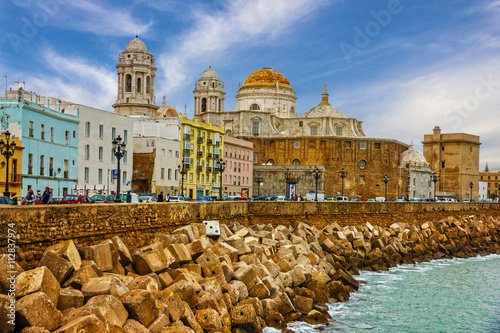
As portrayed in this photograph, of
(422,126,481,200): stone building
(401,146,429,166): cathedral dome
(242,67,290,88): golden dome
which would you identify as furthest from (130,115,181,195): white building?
(422,126,481,200): stone building

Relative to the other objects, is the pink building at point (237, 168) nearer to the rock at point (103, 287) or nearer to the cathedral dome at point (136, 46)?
the cathedral dome at point (136, 46)

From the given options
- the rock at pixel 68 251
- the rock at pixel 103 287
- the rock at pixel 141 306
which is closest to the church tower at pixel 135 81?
the rock at pixel 68 251

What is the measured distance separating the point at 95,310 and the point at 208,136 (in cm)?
4554

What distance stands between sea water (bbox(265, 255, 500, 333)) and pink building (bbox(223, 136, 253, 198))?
33.5 meters

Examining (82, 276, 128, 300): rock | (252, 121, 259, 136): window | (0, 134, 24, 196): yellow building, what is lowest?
(82, 276, 128, 300): rock

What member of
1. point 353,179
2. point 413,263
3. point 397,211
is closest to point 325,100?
point 353,179

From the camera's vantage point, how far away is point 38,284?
989 cm

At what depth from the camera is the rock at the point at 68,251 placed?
11.5 metres

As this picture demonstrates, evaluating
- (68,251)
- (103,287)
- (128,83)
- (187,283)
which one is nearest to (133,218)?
(187,283)

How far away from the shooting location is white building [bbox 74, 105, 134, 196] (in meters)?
37.1

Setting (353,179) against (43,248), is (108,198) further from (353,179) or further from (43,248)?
(353,179)

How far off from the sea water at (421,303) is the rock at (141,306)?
389cm

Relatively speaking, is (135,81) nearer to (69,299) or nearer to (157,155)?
(157,155)

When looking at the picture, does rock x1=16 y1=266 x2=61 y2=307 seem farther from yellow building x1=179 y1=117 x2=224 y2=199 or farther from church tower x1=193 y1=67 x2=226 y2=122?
church tower x1=193 y1=67 x2=226 y2=122
